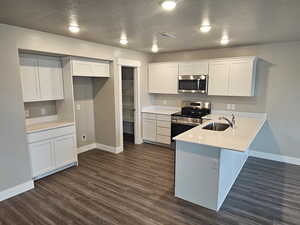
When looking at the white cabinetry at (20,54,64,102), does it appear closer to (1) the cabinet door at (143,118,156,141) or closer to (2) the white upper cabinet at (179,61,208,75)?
(1) the cabinet door at (143,118,156,141)

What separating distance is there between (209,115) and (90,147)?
323 cm

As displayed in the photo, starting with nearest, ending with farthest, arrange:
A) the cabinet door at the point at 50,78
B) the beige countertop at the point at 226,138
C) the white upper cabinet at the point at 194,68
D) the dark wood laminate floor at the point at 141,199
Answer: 1. the beige countertop at the point at 226,138
2. the dark wood laminate floor at the point at 141,199
3. the cabinet door at the point at 50,78
4. the white upper cabinet at the point at 194,68

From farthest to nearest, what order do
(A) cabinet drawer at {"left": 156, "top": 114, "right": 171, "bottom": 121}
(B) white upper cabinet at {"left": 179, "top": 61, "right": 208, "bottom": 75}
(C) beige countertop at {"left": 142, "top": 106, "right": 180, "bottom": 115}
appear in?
(C) beige countertop at {"left": 142, "top": 106, "right": 180, "bottom": 115} < (A) cabinet drawer at {"left": 156, "top": 114, "right": 171, "bottom": 121} < (B) white upper cabinet at {"left": 179, "top": 61, "right": 208, "bottom": 75}

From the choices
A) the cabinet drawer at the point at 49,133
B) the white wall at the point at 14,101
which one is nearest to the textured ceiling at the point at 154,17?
the white wall at the point at 14,101

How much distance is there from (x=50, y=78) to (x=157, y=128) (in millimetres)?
2905

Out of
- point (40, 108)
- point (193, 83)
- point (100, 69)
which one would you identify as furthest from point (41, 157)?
point (193, 83)

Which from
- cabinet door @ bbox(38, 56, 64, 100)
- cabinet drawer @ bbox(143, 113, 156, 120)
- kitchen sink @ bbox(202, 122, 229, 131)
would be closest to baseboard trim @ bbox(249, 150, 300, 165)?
kitchen sink @ bbox(202, 122, 229, 131)

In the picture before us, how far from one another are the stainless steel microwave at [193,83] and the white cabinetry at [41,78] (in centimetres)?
291

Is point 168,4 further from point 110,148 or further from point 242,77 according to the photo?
point 110,148

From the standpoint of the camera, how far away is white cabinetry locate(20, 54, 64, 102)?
342 cm

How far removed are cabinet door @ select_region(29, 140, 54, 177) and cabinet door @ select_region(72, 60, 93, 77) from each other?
150 centimetres

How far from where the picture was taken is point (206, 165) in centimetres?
260

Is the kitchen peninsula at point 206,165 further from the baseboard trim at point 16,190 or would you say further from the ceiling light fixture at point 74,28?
the baseboard trim at point 16,190

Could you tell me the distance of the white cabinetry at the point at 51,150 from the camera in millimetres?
3332
